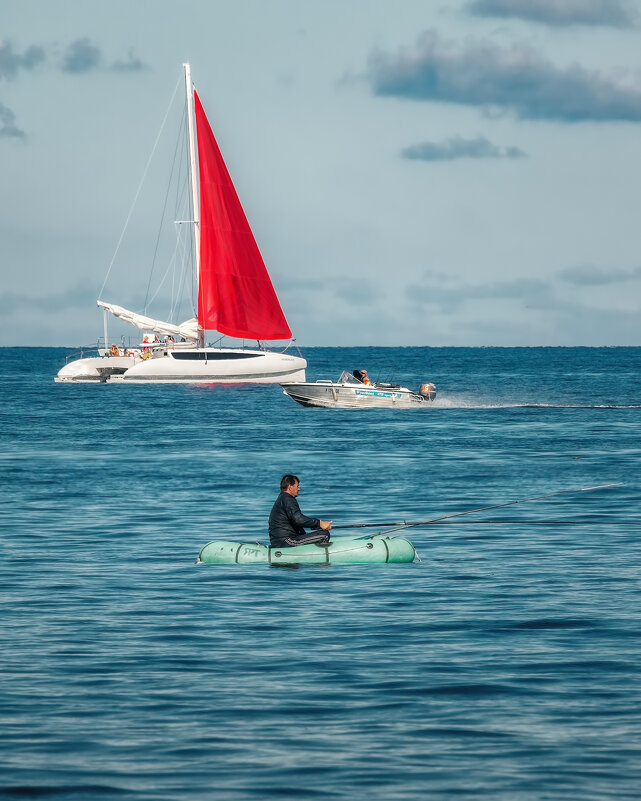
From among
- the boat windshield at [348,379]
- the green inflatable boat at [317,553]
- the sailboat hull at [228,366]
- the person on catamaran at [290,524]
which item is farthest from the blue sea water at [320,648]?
the sailboat hull at [228,366]

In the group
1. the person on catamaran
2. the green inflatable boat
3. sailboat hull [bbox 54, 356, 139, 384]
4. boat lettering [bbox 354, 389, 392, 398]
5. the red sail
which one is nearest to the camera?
the person on catamaran

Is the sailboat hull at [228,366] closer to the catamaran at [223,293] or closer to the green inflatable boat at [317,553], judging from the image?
the catamaran at [223,293]

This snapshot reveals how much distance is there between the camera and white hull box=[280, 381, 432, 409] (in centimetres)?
6162

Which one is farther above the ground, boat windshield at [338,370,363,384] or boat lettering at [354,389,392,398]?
boat windshield at [338,370,363,384]

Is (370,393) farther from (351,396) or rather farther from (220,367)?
(220,367)

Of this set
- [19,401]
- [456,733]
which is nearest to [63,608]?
[456,733]

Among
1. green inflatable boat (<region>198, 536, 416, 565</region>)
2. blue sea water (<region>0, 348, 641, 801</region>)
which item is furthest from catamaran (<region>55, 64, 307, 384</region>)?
green inflatable boat (<region>198, 536, 416, 565</region>)

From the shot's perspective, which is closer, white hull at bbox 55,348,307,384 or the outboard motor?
the outboard motor

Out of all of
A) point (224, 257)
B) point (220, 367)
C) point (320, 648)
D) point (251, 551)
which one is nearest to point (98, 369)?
point (220, 367)

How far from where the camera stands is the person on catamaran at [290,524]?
2000 centimetres

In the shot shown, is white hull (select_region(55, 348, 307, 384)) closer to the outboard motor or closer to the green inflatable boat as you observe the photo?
the outboard motor

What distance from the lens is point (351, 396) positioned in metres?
62.1

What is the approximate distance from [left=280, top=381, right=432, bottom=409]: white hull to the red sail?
1683 cm

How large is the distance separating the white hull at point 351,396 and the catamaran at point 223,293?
16877 millimetres
